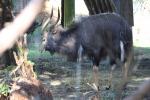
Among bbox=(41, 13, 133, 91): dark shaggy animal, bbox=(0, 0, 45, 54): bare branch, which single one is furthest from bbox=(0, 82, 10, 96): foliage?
bbox=(0, 0, 45, 54): bare branch

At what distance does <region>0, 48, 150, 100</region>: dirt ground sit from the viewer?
739cm

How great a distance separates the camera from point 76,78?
351 inches

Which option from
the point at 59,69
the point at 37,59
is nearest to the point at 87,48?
the point at 59,69

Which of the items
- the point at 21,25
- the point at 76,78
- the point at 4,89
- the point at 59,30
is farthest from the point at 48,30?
the point at 21,25

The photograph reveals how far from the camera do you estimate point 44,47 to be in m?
8.68

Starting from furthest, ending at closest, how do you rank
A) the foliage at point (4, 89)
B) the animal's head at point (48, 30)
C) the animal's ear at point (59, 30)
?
the animal's ear at point (59, 30) → the animal's head at point (48, 30) → the foliage at point (4, 89)

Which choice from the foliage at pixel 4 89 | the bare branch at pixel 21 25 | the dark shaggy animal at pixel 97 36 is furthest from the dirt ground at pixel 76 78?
the bare branch at pixel 21 25

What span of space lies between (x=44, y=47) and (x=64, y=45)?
1.14 ft

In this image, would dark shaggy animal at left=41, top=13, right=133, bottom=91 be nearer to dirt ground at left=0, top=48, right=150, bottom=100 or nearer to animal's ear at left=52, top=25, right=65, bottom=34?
animal's ear at left=52, top=25, right=65, bottom=34

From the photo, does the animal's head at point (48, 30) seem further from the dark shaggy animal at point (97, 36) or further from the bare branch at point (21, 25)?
the bare branch at point (21, 25)

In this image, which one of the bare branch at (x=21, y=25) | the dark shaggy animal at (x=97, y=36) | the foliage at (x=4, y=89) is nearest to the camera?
the bare branch at (x=21, y=25)

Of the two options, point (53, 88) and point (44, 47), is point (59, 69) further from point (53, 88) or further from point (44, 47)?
Answer: point (53, 88)

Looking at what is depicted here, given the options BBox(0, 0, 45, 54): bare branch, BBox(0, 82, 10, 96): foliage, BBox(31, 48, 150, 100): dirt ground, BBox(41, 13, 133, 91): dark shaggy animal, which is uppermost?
BBox(0, 0, 45, 54): bare branch

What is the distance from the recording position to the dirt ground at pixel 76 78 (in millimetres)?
7393
